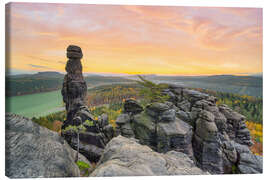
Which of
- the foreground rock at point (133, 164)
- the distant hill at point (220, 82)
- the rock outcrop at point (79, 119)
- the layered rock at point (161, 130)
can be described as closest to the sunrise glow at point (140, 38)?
the distant hill at point (220, 82)

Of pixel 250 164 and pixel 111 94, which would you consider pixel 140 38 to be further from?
pixel 250 164

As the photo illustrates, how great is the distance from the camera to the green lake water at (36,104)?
301 cm

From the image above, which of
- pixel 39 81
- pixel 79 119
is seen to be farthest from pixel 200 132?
pixel 39 81

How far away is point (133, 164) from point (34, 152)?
1.74 meters

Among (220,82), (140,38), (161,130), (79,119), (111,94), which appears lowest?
(161,130)

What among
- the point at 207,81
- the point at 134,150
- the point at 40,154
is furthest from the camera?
the point at 207,81

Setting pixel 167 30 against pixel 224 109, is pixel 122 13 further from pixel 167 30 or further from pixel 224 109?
pixel 224 109

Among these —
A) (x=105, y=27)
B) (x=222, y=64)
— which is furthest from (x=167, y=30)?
(x=222, y=64)

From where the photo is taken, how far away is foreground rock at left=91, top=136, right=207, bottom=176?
1.81 m

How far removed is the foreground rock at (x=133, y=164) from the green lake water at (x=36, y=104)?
2.75 meters

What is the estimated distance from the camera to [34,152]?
199cm

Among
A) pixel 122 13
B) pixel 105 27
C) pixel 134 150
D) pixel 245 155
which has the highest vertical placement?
pixel 122 13

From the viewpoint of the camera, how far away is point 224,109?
14.0 feet

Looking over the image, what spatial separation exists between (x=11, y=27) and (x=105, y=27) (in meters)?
2.37
